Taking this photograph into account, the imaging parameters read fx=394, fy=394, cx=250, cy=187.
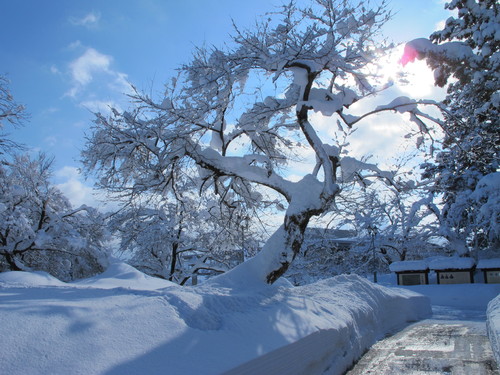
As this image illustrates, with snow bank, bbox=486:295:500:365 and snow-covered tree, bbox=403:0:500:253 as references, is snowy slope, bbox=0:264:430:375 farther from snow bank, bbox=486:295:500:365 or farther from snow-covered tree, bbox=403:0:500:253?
snow-covered tree, bbox=403:0:500:253

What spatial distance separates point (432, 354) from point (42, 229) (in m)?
17.2

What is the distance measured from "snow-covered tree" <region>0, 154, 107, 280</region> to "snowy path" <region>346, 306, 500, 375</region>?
1277 centimetres

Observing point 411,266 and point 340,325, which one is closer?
point 340,325

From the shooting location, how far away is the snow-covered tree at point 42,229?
17.3 m

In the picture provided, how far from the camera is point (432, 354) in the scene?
6.61 m

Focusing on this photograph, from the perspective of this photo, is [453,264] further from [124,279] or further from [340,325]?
[124,279]

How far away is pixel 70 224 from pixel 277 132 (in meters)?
13.1

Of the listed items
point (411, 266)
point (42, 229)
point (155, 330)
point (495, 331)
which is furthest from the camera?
point (411, 266)

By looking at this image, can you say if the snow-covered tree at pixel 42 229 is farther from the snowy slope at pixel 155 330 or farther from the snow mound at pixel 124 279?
the snowy slope at pixel 155 330

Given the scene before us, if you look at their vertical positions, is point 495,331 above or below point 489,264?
below

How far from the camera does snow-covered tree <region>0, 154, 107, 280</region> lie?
56.6 feet

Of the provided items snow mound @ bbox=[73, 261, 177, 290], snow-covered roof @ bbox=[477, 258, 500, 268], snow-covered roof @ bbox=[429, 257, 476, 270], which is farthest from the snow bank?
snow-covered roof @ bbox=[429, 257, 476, 270]

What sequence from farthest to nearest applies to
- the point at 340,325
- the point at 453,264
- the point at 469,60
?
the point at 453,264 < the point at 469,60 < the point at 340,325

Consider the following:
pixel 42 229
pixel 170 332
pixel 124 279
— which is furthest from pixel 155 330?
pixel 42 229
